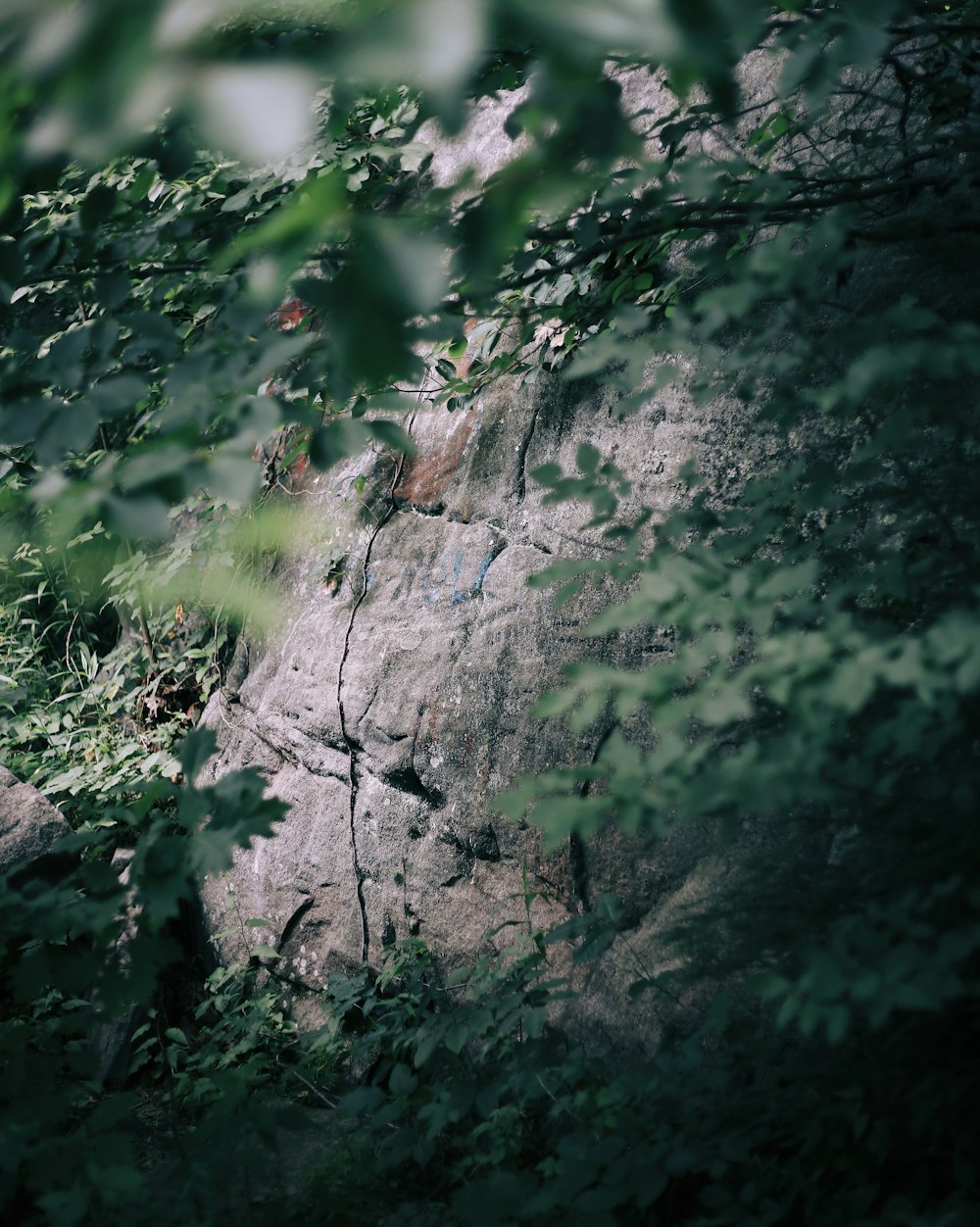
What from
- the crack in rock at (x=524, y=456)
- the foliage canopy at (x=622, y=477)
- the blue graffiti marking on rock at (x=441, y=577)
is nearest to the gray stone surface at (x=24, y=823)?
the foliage canopy at (x=622, y=477)

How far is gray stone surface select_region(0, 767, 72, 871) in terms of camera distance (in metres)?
3.37

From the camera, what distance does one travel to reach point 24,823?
3445mm

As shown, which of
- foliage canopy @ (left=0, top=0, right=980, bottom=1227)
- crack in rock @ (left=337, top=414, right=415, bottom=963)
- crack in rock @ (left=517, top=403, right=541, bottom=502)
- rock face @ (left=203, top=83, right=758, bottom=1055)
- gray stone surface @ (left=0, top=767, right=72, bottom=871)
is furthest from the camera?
gray stone surface @ (left=0, top=767, right=72, bottom=871)

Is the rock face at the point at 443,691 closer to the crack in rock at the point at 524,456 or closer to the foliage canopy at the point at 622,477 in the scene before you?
the crack in rock at the point at 524,456

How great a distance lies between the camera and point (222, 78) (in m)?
0.68

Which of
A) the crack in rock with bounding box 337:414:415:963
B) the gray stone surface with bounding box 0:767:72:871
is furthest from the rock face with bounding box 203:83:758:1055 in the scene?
the gray stone surface with bounding box 0:767:72:871

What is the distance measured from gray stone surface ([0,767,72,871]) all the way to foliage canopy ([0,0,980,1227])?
1120 mm

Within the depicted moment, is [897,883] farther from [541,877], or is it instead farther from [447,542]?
[447,542]

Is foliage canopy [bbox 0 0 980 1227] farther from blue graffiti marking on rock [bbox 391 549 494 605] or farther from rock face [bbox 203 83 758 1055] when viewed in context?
blue graffiti marking on rock [bbox 391 549 494 605]

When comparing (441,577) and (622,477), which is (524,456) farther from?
(622,477)

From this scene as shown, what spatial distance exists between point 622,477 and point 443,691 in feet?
4.61

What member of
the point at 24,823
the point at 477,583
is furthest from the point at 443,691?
the point at 24,823

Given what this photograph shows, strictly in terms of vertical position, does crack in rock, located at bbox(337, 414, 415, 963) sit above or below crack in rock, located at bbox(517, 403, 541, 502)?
below

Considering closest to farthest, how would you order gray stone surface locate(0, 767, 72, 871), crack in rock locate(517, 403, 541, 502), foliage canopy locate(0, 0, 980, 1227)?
foliage canopy locate(0, 0, 980, 1227) → crack in rock locate(517, 403, 541, 502) → gray stone surface locate(0, 767, 72, 871)
